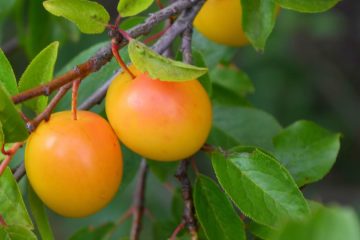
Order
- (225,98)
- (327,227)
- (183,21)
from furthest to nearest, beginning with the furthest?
1. (225,98)
2. (183,21)
3. (327,227)

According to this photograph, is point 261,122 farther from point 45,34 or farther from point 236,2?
point 45,34

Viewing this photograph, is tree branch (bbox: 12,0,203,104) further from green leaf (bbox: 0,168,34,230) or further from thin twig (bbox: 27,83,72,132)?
green leaf (bbox: 0,168,34,230)

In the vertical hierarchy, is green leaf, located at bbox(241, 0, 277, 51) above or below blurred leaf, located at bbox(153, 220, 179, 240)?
above

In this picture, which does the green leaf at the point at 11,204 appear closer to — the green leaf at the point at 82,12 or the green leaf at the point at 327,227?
the green leaf at the point at 82,12

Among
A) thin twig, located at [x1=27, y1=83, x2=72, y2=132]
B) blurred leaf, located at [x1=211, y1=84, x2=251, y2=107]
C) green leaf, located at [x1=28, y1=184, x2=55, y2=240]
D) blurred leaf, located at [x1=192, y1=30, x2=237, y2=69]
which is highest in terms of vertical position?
thin twig, located at [x1=27, y1=83, x2=72, y2=132]

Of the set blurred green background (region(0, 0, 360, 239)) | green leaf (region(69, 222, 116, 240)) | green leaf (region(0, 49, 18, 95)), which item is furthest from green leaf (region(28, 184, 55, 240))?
blurred green background (region(0, 0, 360, 239))

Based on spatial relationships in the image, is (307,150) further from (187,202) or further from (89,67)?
(89,67)

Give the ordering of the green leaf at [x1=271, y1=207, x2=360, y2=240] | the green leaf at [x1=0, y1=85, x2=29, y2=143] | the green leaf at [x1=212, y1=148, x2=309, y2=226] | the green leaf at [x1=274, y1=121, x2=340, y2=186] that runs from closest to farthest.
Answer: the green leaf at [x1=271, y1=207, x2=360, y2=240]
the green leaf at [x1=0, y1=85, x2=29, y2=143]
the green leaf at [x1=212, y1=148, x2=309, y2=226]
the green leaf at [x1=274, y1=121, x2=340, y2=186]

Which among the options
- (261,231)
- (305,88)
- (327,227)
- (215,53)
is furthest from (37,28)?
(305,88)
